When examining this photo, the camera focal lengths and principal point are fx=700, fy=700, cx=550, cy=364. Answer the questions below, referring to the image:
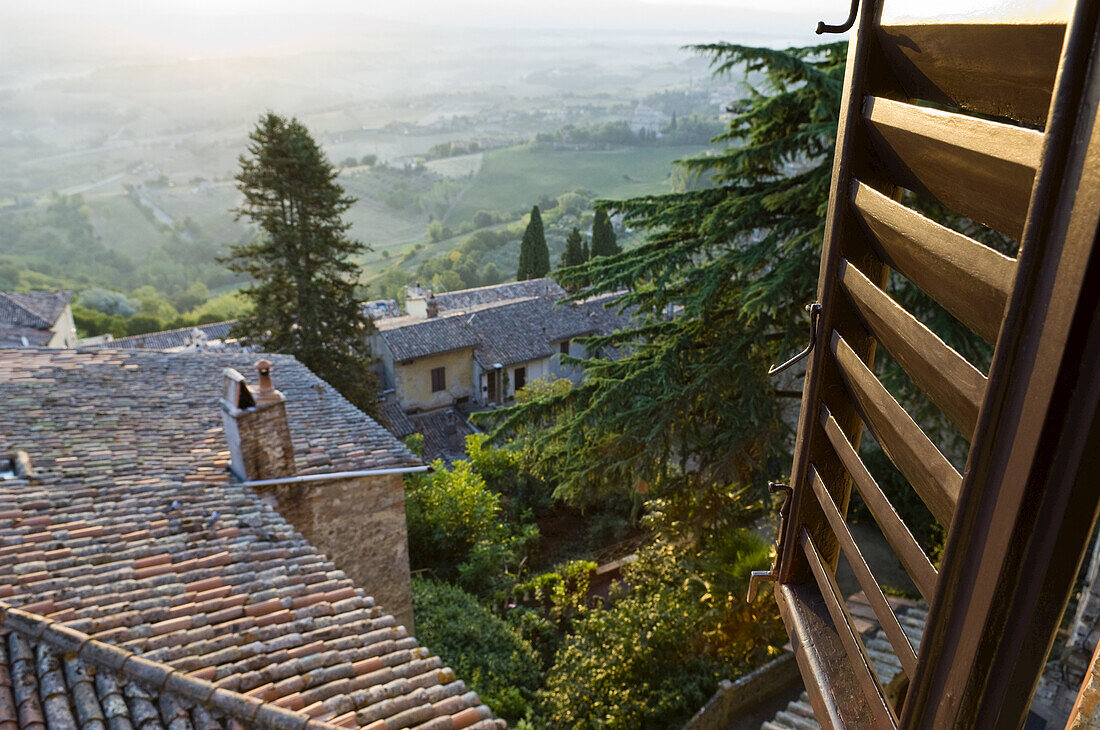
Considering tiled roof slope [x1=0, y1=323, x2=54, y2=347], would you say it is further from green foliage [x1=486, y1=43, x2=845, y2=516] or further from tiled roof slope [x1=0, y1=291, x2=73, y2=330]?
green foliage [x1=486, y1=43, x2=845, y2=516]

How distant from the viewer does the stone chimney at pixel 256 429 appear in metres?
6.71

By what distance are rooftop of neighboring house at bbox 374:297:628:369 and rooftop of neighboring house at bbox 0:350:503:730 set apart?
49.9ft

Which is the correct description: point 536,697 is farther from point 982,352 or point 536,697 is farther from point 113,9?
point 113,9

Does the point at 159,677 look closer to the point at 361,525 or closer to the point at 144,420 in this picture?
the point at 361,525

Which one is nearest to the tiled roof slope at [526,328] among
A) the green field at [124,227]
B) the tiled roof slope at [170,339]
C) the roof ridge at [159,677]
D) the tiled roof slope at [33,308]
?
the tiled roof slope at [170,339]

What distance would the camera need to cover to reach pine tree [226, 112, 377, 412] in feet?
57.7

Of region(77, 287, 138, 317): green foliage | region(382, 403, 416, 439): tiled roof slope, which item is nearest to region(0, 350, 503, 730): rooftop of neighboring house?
region(382, 403, 416, 439): tiled roof slope

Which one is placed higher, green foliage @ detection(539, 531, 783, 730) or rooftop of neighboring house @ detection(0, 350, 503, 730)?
rooftop of neighboring house @ detection(0, 350, 503, 730)

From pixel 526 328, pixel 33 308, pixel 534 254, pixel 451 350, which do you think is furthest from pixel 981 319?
pixel 534 254

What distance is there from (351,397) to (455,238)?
5489 centimetres

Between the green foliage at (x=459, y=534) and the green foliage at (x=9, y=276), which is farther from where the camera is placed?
the green foliage at (x=9, y=276)

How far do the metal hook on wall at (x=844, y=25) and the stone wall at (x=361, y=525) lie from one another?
21.4ft

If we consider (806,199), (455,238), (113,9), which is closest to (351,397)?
(806,199)

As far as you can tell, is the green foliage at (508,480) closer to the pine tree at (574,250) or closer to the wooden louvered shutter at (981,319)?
the wooden louvered shutter at (981,319)
